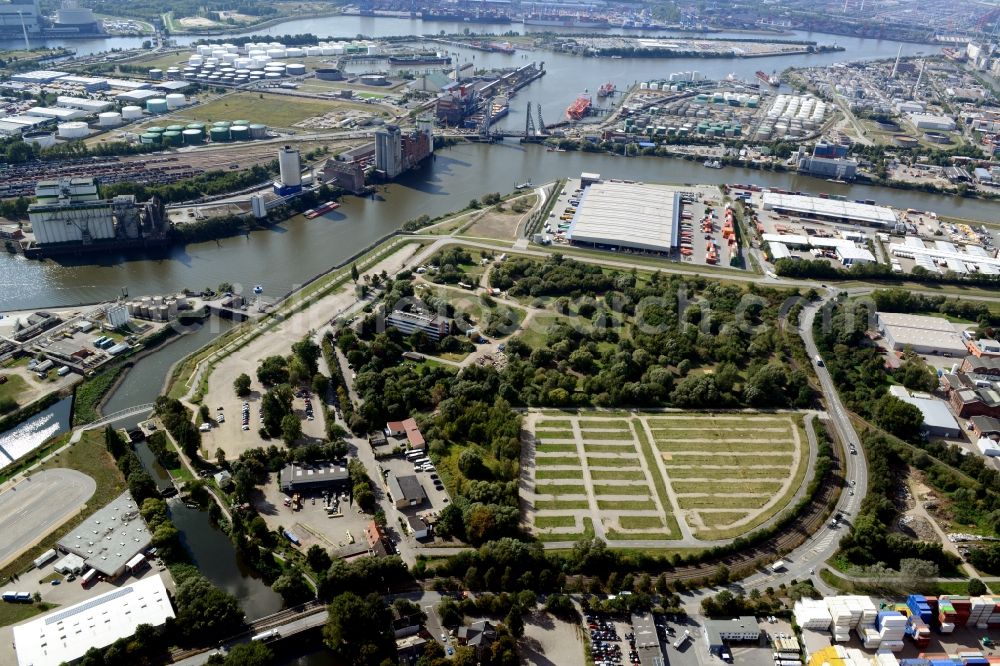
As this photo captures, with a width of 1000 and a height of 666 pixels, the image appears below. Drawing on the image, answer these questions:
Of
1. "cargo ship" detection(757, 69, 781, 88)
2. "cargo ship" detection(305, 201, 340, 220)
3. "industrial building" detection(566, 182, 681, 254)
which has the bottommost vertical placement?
"cargo ship" detection(305, 201, 340, 220)

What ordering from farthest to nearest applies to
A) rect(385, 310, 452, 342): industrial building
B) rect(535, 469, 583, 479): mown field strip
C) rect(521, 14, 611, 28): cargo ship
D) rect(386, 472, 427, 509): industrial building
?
1. rect(521, 14, 611, 28): cargo ship
2. rect(385, 310, 452, 342): industrial building
3. rect(535, 469, 583, 479): mown field strip
4. rect(386, 472, 427, 509): industrial building

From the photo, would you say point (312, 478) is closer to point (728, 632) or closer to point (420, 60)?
point (728, 632)

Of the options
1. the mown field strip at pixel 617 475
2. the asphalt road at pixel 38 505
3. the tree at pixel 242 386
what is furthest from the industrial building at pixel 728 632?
the asphalt road at pixel 38 505

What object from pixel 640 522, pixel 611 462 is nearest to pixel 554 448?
pixel 611 462

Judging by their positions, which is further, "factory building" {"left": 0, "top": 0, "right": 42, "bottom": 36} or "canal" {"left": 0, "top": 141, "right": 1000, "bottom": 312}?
"factory building" {"left": 0, "top": 0, "right": 42, "bottom": 36}

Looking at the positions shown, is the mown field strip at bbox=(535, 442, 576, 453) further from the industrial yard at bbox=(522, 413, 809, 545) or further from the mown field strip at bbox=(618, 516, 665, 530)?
the mown field strip at bbox=(618, 516, 665, 530)

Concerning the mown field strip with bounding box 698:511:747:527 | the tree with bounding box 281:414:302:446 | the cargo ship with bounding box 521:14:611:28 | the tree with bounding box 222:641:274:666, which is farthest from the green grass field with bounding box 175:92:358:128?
the cargo ship with bounding box 521:14:611:28

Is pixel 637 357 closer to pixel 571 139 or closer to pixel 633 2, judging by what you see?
pixel 571 139

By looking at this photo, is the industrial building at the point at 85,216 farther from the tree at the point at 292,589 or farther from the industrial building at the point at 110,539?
the tree at the point at 292,589
